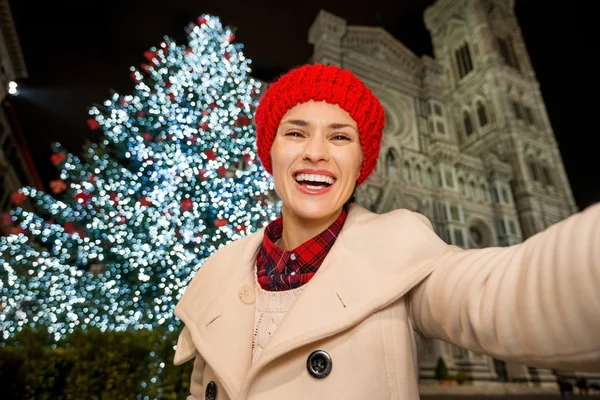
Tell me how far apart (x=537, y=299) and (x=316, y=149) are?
3.09ft

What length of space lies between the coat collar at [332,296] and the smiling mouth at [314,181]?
0.61 feet

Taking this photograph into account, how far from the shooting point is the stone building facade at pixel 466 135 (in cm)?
1694

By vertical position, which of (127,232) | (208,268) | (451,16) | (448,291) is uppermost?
(451,16)

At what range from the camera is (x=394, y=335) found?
1088 mm

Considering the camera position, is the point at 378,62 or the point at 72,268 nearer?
the point at 72,268

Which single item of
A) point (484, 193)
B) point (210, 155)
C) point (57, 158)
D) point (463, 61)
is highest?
point (463, 61)

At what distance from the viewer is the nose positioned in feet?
4.60

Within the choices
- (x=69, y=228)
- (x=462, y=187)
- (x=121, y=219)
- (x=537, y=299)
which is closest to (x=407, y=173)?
(x=462, y=187)

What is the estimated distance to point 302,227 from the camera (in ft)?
5.07

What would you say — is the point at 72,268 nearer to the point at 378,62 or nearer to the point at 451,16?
the point at 378,62

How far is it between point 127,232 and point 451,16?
27.7m

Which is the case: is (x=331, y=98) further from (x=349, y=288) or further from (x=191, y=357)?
(x=191, y=357)

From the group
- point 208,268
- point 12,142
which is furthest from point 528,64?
point 12,142

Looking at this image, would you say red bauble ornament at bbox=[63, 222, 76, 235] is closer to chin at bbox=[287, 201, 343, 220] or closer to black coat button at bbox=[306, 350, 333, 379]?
chin at bbox=[287, 201, 343, 220]
